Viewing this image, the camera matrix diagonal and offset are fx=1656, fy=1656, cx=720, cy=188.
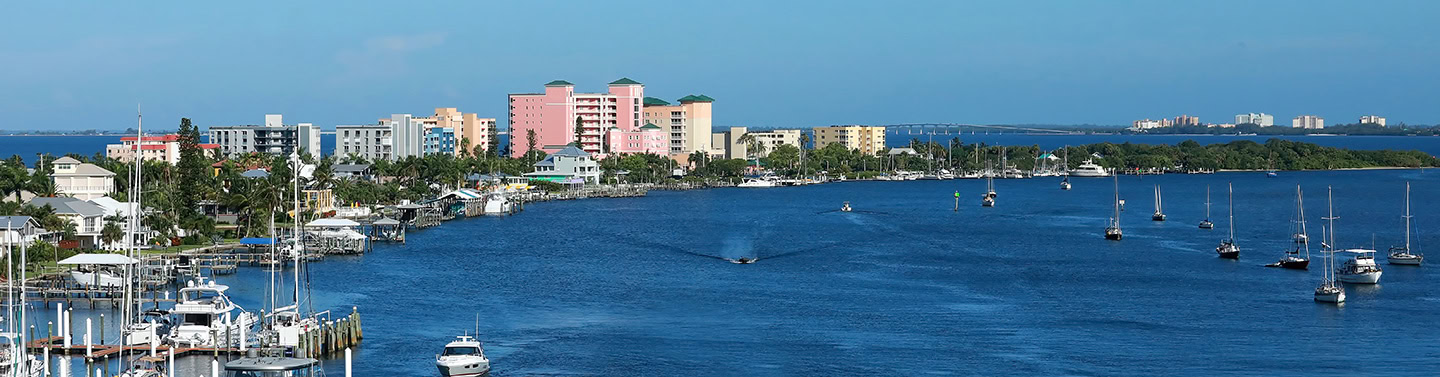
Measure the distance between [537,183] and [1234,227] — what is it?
57.5 m

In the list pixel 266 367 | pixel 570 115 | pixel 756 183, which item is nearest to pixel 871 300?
pixel 266 367

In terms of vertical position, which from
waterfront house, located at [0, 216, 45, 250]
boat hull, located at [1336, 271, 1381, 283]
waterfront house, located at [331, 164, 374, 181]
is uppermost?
waterfront house, located at [331, 164, 374, 181]

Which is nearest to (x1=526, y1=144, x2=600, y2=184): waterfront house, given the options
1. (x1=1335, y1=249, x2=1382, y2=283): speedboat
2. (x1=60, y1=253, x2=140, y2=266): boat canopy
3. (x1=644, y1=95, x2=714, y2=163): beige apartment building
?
(x1=644, y1=95, x2=714, y2=163): beige apartment building

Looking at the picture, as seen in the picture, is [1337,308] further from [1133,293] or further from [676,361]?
[676,361]

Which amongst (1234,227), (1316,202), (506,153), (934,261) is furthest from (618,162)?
(934,261)

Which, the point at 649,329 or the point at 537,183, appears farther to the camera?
the point at 537,183

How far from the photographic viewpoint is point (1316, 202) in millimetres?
113312

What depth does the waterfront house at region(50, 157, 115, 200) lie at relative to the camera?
72438 mm

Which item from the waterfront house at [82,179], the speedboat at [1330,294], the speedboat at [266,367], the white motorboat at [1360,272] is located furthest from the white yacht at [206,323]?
the white motorboat at [1360,272]

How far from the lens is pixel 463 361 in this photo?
35312mm

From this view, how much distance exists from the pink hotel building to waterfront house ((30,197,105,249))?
98513 mm

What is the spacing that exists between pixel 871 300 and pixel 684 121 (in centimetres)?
11996

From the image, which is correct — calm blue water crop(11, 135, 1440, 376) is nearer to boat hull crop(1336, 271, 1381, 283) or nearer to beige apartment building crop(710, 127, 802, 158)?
boat hull crop(1336, 271, 1381, 283)

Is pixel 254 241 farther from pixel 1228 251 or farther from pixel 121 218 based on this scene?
pixel 1228 251
